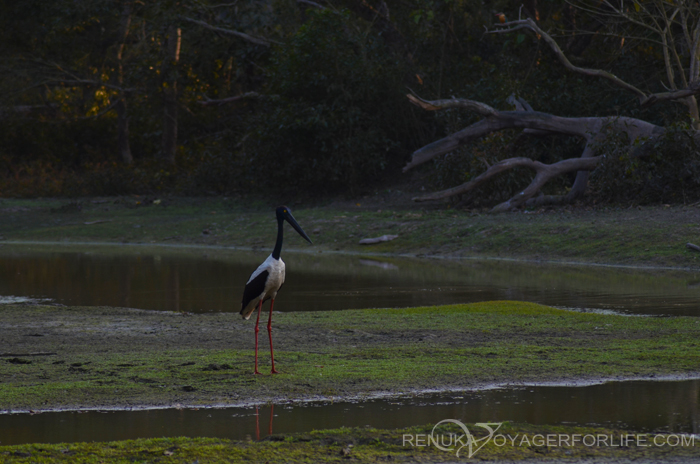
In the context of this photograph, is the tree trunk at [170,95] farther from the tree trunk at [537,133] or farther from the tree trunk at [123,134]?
the tree trunk at [537,133]

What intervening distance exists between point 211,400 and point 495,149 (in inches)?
672

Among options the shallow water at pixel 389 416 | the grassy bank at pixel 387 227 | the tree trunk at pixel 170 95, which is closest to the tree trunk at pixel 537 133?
the grassy bank at pixel 387 227

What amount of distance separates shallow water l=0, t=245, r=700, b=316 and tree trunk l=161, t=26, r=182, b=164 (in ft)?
41.0

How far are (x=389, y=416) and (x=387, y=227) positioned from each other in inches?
573

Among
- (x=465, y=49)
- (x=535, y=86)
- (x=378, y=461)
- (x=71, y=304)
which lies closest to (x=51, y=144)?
(x=465, y=49)

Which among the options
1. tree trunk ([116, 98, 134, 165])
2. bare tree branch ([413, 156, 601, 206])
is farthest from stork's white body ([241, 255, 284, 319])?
tree trunk ([116, 98, 134, 165])

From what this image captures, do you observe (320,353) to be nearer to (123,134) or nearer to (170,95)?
(170,95)

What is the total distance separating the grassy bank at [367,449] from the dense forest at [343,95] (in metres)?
15.1

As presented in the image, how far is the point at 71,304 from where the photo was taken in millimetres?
12203

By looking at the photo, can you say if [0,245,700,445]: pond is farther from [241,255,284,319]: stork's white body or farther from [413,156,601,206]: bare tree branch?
[413,156,601,206]: bare tree branch

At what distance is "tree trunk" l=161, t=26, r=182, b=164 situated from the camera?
1187 inches

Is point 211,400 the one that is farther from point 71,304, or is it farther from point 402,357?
point 71,304

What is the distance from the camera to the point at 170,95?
3147cm

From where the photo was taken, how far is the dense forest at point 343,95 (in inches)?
826
